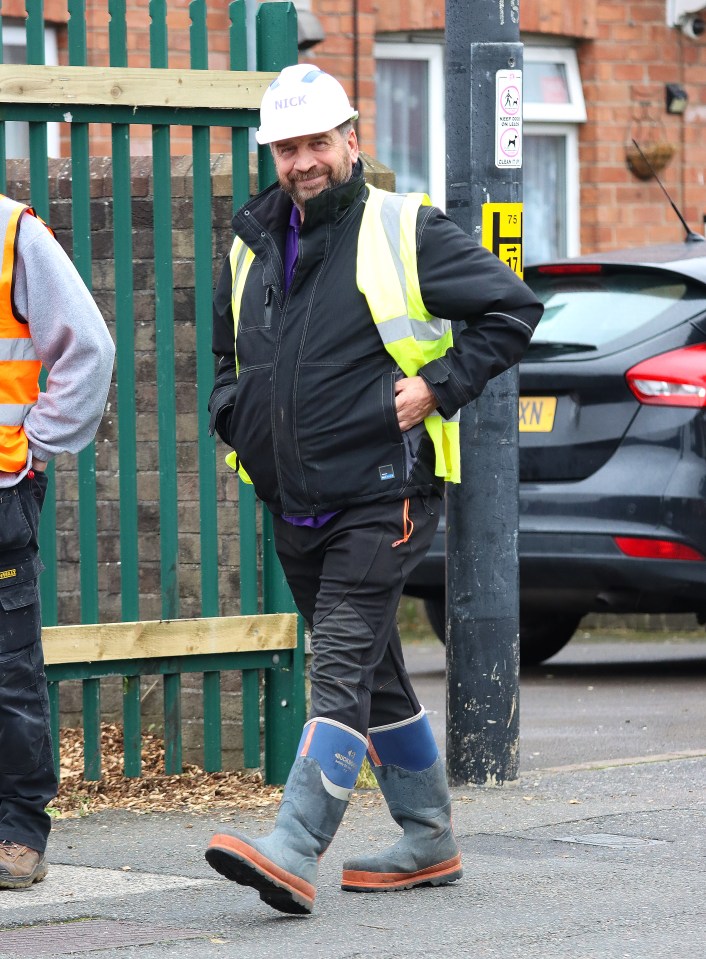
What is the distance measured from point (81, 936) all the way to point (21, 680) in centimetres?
72

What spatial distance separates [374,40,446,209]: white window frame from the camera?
12.4 m

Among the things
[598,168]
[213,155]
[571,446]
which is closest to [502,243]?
[213,155]

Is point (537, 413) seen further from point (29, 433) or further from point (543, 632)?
point (29, 433)

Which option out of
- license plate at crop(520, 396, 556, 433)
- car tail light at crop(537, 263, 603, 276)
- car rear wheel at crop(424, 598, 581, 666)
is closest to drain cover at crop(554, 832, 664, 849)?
license plate at crop(520, 396, 556, 433)

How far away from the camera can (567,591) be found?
797 centimetres

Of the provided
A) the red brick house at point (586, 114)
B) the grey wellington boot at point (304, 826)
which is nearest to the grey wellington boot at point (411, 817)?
the grey wellington boot at point (304, 826)

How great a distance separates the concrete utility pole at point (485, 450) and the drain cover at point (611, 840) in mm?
712

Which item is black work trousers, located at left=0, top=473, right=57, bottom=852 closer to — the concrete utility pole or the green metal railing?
the green metal railing

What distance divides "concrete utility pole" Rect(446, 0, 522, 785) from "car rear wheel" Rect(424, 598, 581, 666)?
298 centimetres

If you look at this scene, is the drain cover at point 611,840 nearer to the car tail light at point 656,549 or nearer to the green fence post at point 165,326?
the green fence post at point 165,326

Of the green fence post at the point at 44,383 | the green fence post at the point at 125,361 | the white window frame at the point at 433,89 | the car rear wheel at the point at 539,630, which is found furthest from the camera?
the white window frame at the point at 433,89

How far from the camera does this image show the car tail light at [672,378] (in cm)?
769

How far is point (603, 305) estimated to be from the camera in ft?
26.4

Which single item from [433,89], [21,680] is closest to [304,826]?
[21,680]
